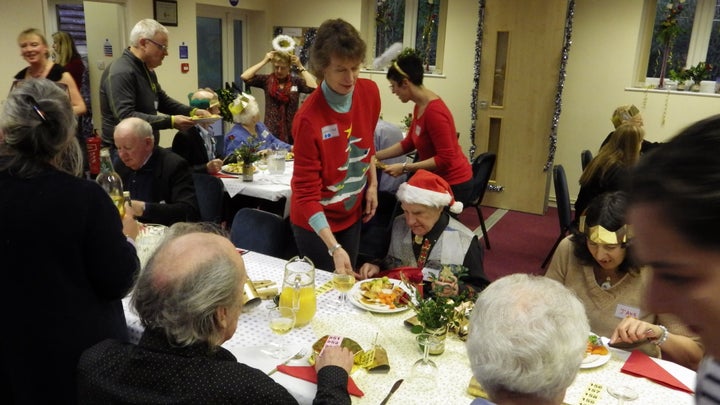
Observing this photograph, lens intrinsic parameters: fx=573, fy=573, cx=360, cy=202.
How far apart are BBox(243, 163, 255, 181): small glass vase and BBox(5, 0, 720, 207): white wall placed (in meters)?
2.94

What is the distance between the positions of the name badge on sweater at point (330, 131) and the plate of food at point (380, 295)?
668mm

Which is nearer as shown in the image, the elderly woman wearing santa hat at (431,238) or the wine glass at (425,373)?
the wine glass at (425,373)

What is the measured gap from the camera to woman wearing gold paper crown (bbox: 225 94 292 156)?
490 cm

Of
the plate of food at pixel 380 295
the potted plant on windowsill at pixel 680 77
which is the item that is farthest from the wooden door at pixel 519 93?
the plate of food at pixel 380 295

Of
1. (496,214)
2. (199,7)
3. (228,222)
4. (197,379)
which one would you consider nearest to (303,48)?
(199,7)

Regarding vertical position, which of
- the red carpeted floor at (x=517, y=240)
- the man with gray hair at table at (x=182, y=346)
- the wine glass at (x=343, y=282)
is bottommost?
the red carpeted floor at (x=517, y=240)

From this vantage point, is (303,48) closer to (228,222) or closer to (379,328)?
(228,222)

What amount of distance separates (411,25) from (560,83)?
94.3 inches

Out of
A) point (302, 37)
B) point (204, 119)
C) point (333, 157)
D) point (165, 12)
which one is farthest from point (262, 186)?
point (302, 37)

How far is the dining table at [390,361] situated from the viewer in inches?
64.5

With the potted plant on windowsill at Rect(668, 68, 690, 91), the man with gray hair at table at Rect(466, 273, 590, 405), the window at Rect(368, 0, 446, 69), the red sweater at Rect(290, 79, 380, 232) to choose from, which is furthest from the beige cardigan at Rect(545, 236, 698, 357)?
the window at Rect(368, 0, 446, 69)

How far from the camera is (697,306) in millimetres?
609

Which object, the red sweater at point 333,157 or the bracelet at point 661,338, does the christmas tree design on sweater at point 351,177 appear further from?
the bracelet at point 661,338

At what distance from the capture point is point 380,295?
2189 mm
